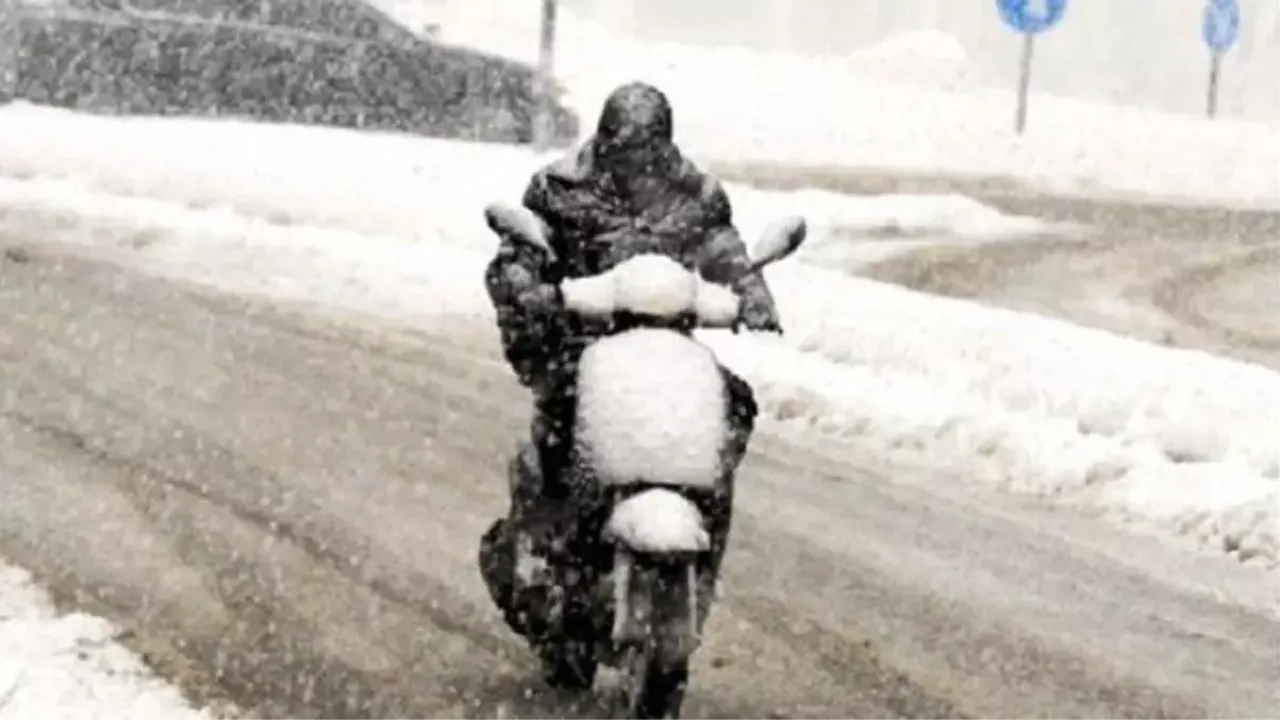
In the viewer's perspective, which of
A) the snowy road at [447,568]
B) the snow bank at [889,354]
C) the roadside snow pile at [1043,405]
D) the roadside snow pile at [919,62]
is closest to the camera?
the snowy road at [447,568]

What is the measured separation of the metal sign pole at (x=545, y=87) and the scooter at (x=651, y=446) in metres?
17.8

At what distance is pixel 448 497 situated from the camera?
8.97 m

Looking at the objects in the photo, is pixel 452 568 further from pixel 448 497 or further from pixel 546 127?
pixel 546 127

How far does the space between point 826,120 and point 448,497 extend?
26.3 meters

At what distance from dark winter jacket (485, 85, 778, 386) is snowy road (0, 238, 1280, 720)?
1.31 meters

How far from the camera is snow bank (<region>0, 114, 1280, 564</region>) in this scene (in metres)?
10.2

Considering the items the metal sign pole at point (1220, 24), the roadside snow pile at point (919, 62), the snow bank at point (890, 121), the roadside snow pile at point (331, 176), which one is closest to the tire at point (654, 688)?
the roadside snow pile at point (331, 176)

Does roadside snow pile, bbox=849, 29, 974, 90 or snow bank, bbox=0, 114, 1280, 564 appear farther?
roadside snow pile, bbox=849, 29, 974, 90

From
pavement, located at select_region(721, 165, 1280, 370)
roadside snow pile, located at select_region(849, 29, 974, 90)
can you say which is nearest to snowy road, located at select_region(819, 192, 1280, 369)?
pavement, located at select_region(721, 165, 1280, 370)

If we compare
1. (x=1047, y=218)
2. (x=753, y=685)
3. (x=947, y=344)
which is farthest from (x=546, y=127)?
(x=753, y=685)

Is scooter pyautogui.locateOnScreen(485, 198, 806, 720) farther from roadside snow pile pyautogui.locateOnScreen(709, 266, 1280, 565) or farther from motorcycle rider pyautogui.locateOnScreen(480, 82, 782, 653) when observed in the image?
roadside snow pile pyautogui.locateOnScreen(709, 266, 1280, 565)

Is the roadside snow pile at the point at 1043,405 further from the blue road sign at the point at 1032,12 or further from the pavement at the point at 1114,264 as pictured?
the blue road sign at the point at 1032,12

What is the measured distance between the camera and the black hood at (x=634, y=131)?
5.78 meters

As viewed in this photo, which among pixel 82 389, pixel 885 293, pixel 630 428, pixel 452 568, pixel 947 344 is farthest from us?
pixel 885 293
